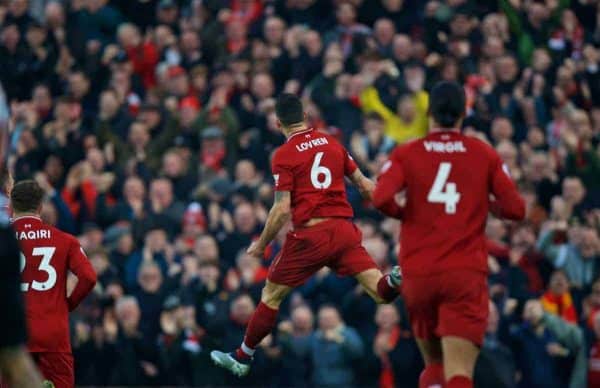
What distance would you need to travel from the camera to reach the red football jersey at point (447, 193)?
10055 mm

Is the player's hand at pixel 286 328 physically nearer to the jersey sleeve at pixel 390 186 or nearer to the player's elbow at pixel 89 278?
the player's elbow at pixel 89 278

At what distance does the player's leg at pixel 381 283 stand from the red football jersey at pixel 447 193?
199cm

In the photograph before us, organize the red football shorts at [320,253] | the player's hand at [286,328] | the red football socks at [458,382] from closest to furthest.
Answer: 1. the red football socks at [458,382]
2. the red football shorts at [320,253]
3. the player's hand at [286,328]

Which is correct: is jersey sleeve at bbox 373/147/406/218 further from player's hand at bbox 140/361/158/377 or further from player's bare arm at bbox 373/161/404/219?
player's hand at bbox 140/361/158/377

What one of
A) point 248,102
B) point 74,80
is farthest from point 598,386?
point 74,80

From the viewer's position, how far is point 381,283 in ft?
41.1

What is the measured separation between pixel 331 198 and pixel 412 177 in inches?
107

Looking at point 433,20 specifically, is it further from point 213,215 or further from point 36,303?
point 36,303

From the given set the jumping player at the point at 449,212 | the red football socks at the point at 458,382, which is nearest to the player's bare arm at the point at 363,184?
the jumping player at the point at 449,212

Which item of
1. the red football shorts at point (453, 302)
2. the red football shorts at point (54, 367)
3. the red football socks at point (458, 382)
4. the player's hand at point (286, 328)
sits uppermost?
the red football shorts at point (453, 302)

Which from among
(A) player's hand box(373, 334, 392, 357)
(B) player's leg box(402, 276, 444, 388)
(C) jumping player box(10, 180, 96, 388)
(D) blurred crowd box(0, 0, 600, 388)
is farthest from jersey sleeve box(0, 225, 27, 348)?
(A) player's hand box(373, 334, 392, 357)

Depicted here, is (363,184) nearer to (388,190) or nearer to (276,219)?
(276,219)

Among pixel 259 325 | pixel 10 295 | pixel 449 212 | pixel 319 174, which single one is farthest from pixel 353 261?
pixel 10 295

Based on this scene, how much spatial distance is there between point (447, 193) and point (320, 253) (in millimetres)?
2846
